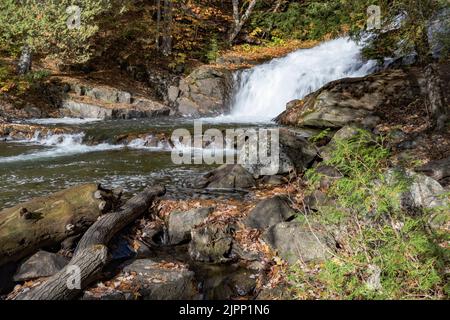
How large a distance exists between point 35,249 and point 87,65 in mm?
17292

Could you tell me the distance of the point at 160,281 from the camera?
516 cm

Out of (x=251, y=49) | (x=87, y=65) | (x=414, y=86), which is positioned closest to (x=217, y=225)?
(x=414, y=86)

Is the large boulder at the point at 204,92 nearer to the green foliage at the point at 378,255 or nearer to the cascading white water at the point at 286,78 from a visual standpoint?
the cascading white water at the point at 286,78

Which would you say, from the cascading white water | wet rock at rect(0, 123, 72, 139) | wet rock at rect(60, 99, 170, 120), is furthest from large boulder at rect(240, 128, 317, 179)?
wet rock at rect(60, 99, 170, 120)

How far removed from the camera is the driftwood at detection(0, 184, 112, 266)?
536 centimetres

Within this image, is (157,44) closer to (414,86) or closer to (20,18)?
(20,18)

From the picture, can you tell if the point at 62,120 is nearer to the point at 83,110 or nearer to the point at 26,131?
the point at 83,110

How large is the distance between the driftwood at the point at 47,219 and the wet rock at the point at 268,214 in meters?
2.49

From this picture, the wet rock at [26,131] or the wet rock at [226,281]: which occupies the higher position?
the wet rock at [26,131]

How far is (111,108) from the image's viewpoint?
1791cm

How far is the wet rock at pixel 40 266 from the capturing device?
5.16m

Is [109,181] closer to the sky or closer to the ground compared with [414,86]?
closer to the ground

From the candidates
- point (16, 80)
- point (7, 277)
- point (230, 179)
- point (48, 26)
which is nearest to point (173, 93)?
point (48, 26)

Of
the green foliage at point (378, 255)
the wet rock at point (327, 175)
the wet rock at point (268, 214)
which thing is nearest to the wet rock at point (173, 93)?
the wet rock at point (327, 175)
